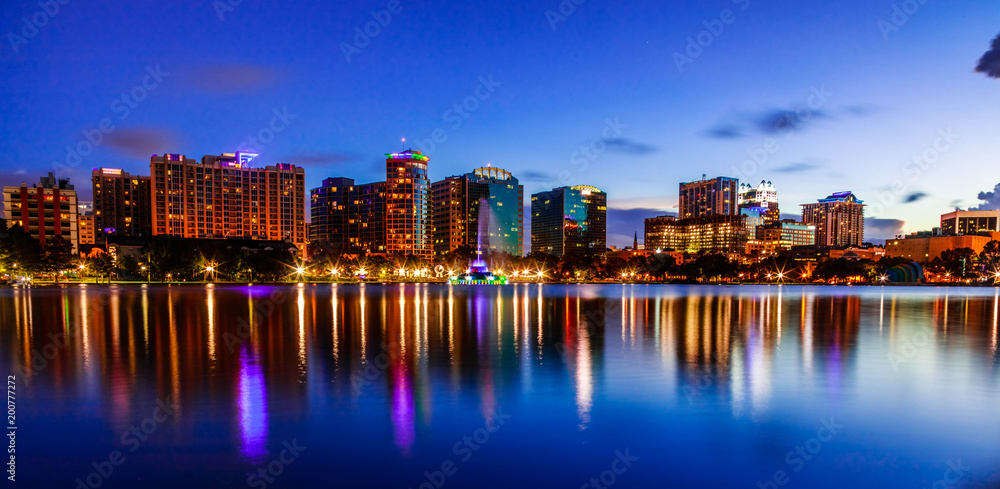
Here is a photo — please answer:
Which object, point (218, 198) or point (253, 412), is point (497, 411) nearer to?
point (253, 412)

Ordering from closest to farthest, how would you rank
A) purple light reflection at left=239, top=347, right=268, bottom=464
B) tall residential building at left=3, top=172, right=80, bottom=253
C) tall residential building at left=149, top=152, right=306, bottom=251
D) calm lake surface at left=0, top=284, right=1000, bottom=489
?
calm lake surface at left=0, top=284, right=1000, bottom=489
purple light reflection at left=239, top=347, right=268, bottom=464
tall residential building at left=3, top=172, right=80, bottom=253
tall residential building at left=149, top=152, right=306, bottom=251

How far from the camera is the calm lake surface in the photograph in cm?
990

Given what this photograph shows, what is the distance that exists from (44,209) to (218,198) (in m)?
57.2

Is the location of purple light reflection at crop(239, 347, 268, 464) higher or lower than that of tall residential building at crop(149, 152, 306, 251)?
lower

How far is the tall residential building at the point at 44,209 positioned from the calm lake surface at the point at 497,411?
5596 inches

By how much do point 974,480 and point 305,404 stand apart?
49.2ft

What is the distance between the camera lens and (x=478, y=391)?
15.1m

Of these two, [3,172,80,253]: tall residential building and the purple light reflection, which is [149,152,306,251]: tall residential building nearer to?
[3,172,80,253]: tall residential building

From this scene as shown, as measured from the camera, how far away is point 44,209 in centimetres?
13188

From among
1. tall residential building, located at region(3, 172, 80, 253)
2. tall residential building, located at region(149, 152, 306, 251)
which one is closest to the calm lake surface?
tall residential building, located at region(3, 172, 80, 253)

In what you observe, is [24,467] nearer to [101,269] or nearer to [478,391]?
[478,391]

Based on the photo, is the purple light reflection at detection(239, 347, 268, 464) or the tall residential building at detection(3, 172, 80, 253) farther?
the tall residential building at detection(3, 172, 80, 253)

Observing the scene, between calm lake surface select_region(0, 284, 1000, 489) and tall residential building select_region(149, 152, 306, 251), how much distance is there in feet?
589

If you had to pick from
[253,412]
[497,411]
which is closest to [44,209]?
[253,412]
